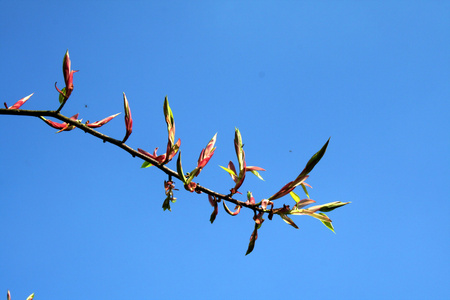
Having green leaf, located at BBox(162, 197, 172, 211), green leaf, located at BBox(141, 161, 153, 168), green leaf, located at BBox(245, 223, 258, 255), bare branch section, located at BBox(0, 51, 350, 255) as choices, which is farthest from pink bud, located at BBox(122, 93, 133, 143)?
green leaf, located at BBox(245, 223, 258, 255)

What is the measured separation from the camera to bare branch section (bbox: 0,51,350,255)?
1.04 metres

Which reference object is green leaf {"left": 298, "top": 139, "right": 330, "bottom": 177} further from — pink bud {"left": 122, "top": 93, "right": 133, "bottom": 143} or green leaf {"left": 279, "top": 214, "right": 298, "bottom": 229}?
pink bud {"left": 122, "top": 93, "right": 133, "bottom": 143}

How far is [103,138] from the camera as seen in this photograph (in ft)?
3.38

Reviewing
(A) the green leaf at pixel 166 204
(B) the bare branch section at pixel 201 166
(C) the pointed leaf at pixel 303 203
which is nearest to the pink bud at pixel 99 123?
(B) the bare branch section at pixel 201 166

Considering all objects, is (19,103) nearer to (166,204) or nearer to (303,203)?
(166,204)

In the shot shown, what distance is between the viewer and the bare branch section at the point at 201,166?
104 centimetres

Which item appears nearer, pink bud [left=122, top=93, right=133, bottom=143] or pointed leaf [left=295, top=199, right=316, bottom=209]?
pink bud [left=122, top=93, right=133, bottom=143]

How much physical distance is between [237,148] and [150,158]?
0.33 m

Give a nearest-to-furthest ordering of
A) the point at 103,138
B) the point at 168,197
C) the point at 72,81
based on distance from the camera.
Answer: the point at 103,138 → the point at 72,81 → the point at 168,197

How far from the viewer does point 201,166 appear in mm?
1147

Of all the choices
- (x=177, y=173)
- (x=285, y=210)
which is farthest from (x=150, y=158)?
(x=285, y=210)

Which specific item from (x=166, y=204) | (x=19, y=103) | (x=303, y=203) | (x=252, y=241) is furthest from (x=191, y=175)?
(x=19, y=103)

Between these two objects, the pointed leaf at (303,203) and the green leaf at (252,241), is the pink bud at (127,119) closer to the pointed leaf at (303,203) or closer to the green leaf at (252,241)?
the green leaf at (252,241)

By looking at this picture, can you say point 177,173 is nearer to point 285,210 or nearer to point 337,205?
point 285,210
